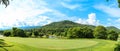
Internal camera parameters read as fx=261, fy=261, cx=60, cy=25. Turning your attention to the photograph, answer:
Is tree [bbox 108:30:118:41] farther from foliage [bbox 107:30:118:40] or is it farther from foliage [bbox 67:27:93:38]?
foliage [bbox 67:27:93:38]

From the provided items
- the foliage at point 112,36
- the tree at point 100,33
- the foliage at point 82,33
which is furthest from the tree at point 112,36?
the foliage at point 82,33

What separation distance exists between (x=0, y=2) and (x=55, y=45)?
50.0 meters

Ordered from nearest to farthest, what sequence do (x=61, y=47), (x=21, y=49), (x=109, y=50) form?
(x=21, y=49) → (x=109, y=50) → (x=61, y=47)

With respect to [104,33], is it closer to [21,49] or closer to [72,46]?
→ [72,46]

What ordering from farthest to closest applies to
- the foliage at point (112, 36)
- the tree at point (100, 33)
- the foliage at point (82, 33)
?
the foliage at point (82, 33), the tree at point (100, 33), the foliage at point (112, 36)

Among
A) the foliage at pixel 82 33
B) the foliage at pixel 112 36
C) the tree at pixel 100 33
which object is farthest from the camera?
the foliage at pixel 82 33

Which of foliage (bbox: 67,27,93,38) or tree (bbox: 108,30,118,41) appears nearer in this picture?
tree (bbox: 108,30,118,41)

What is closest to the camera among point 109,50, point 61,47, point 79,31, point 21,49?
point 21,49

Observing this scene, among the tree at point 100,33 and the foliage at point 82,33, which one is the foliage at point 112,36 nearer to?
the tree at point 100,33

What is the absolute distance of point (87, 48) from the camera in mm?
56156

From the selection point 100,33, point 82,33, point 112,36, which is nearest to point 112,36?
point 112,36

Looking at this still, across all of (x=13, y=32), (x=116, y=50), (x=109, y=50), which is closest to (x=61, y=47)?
(x=109, y=50)

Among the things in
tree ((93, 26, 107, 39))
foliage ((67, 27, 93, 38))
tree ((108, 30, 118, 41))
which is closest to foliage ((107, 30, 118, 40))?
tree ((108, 30, 118, 41))

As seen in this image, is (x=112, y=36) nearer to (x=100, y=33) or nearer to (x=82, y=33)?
(x=100, y=33)
